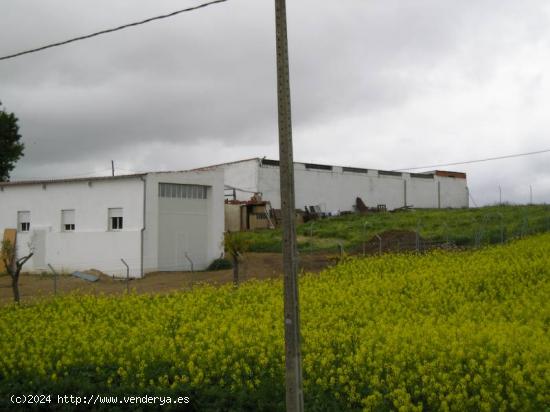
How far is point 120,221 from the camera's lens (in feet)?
84.6

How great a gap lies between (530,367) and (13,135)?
129ft

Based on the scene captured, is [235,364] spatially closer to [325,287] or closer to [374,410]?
[374,410]

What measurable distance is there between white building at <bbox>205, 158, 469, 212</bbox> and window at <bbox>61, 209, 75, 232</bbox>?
18261 mm

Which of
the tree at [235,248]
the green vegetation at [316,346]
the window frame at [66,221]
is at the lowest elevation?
the green vegetation at [316,346]

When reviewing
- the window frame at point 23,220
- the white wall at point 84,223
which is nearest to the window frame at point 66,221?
the white wall at point 84,223

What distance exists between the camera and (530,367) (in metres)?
7.07

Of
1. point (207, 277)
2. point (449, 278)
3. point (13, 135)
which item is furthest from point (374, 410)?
point (13, 135)

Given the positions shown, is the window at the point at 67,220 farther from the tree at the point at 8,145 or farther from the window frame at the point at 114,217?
the tree at the point at 8,145

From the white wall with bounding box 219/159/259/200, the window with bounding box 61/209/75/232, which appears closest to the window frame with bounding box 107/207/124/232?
the window with bounding box 61/209/75/232

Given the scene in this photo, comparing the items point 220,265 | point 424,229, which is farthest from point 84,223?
point 424,229

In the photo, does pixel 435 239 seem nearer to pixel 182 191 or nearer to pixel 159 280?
pixel 182 191

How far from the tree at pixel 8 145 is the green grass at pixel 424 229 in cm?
1678

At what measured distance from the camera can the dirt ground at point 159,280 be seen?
21.1 m

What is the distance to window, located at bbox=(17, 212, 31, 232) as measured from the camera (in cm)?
2862
